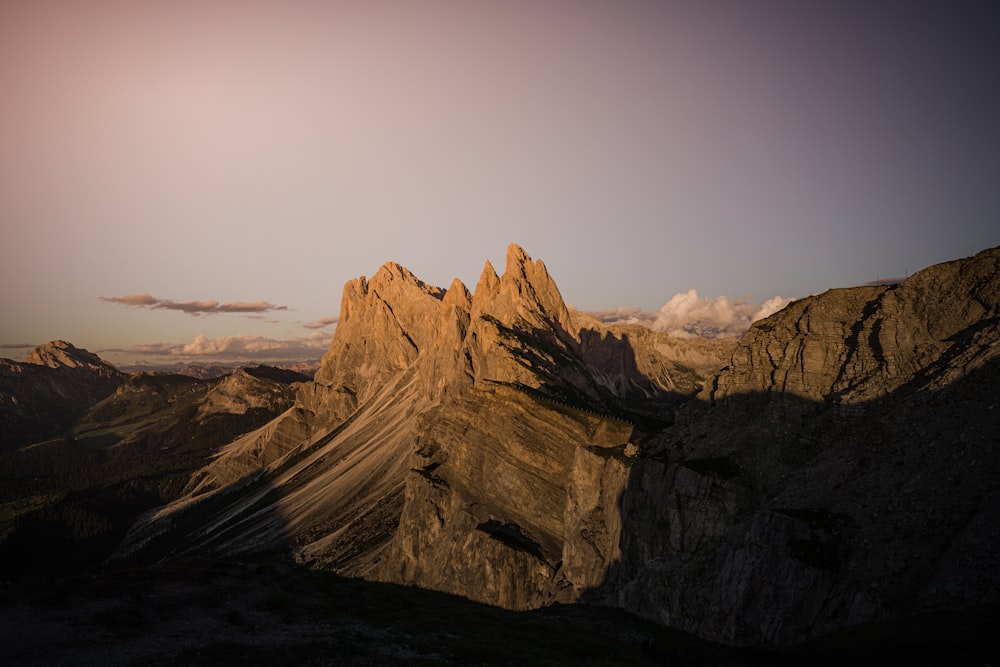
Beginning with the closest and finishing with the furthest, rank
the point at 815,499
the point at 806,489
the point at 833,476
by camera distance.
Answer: the point at 815,499
the point at 833,476
the point at 806,489

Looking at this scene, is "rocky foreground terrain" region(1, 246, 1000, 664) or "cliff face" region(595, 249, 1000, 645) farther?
"cliff face" region(595, 249, 1000, 645)

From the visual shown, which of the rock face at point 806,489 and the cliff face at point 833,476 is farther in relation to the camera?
the rock face at point 806,489

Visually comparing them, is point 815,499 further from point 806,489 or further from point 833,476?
point 833,476

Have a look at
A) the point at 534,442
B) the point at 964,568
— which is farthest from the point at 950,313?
the point at 534,442

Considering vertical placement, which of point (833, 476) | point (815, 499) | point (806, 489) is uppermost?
point (833, 476)

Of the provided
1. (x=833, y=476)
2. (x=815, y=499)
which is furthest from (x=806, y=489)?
(x=833, y=476)

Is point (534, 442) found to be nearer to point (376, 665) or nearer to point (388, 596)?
point (388, 596)

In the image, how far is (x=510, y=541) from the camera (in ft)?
301

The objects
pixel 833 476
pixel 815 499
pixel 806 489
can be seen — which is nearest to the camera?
pixel 815 499

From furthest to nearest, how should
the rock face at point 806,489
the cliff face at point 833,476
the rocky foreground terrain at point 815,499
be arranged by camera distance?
the rock face at point 806,489 < the cliff face at point 833,476 < the rocky foreground terrain at point 815,499

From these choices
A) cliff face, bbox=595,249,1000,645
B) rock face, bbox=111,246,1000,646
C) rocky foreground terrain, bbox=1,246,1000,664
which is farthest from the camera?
rock face, bbox=111,246,1000,646

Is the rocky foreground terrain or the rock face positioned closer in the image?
the rocky foreground terrain

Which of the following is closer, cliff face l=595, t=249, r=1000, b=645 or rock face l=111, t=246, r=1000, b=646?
cliff face l=595, t=249, r=1000, b=645

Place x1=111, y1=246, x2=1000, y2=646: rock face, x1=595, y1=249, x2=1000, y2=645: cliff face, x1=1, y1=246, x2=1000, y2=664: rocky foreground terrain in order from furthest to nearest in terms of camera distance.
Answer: x1=111, y1=246, x2=1000, y2=646: rock face → x1=595, y1=249, x2=1000, y2=645: cliff face → x1=1, y1=246, x2=1000, y2=664: rocky foreground terrain
